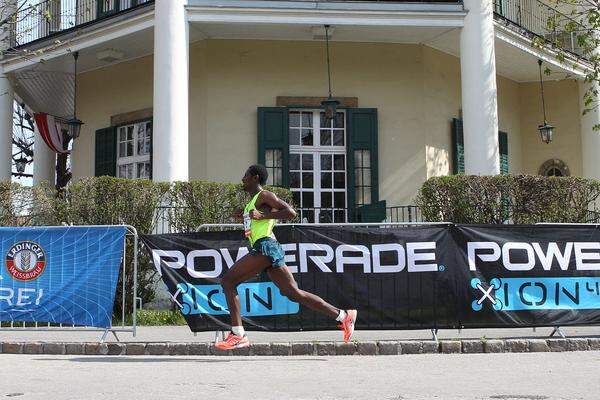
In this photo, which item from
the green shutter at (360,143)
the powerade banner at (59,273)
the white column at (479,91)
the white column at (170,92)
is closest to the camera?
the powerade banner at (59,273)

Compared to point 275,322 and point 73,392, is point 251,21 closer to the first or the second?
point 275,322

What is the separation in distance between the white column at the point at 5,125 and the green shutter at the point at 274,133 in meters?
6.26

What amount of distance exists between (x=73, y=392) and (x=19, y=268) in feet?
12.1

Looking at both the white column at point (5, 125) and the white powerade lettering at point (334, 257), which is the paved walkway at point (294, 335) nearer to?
the white powerade lettering at point (334, 257)

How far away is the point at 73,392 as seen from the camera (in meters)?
5.78

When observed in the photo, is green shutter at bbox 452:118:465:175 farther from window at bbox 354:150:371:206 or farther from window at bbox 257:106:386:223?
window at bbox 354:150:371:206

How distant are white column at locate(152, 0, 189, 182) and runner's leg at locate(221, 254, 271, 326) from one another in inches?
259

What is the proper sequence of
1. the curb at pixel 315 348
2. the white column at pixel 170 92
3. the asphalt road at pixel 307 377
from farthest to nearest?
1. the white column at pixel 170 92
2. the curb at pixel 315 348
3. the asphalt road at pixel 307 377

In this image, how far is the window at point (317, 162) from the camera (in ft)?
52.6

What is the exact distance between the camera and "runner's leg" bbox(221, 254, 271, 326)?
24.8ft

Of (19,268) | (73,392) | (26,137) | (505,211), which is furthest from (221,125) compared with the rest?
(26,137)

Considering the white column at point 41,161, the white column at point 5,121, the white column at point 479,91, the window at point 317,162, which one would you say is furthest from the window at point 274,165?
the white column at point 41,161

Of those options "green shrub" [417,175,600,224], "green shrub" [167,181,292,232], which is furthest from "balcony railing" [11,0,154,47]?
"green shrub" [417,175,600,224]

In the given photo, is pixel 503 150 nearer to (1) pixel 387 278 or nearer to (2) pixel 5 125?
(1) pixel 387 278
